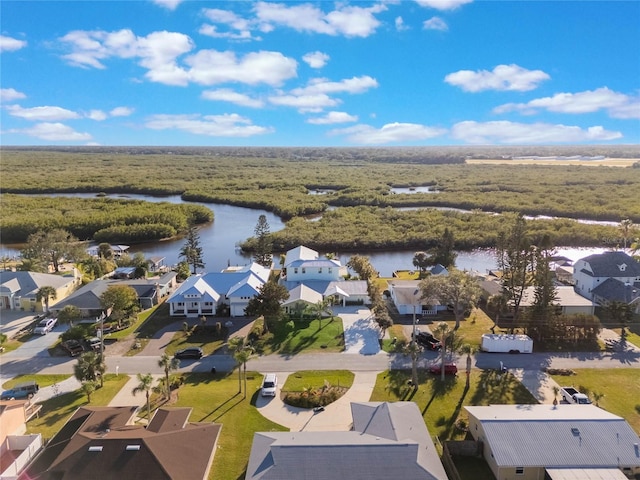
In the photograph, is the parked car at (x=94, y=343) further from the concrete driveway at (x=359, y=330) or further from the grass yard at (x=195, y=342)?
the concrete driveway at (x=359, y=330)

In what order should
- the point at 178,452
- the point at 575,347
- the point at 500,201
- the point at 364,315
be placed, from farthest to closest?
the point at 500,201, the point at 364,315, the point at 575,347, the point at 178,452

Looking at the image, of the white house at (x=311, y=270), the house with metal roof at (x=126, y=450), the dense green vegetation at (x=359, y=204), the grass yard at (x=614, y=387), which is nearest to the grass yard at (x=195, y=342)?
the house with metal roof at (x=126, y=450)

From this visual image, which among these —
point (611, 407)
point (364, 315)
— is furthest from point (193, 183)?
point (611, 407)

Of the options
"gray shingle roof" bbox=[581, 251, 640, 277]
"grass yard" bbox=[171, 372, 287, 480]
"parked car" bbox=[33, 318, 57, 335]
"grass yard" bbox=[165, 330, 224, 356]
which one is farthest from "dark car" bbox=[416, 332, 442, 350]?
"parked car" bbox=[33, 318, 57, 335]

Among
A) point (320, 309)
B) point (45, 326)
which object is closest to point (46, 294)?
point (45, 326)

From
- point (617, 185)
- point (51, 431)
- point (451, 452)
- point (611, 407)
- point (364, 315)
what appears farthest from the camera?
point (617, 185)

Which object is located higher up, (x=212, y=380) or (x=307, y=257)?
(x=307, y=257)

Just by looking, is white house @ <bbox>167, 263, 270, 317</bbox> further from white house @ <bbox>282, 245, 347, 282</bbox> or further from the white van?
the white van

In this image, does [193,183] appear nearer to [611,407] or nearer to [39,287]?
[39,287]
